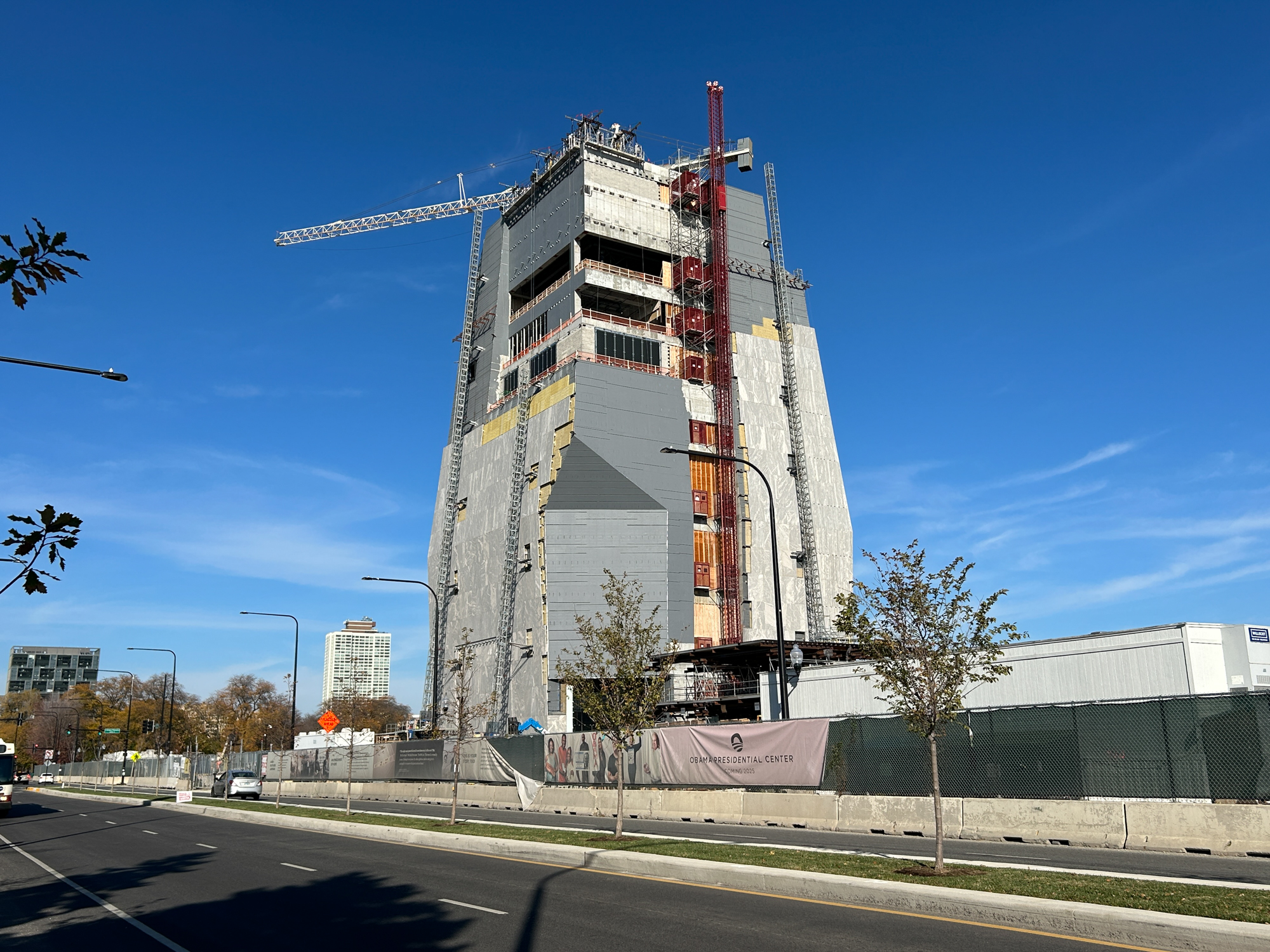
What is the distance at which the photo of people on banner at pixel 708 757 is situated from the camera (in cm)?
2622

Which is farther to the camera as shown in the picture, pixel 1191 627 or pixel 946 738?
pixel 1191 627

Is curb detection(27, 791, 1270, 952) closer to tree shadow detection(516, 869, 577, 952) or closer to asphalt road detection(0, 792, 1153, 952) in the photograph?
asphalt road detection(0, 792, 1153, 952)

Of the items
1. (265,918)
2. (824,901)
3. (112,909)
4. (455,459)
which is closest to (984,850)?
(824,901)

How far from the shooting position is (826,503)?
245 ft

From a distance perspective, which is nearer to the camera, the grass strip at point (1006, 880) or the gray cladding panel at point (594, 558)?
the grass strip at point (1006, 880)

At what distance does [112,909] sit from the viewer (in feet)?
44.8

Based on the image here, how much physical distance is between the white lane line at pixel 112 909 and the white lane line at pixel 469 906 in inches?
138

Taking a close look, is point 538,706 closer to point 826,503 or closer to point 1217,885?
point 826,503

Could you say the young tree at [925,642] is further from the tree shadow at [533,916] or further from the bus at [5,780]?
the bus at [5,780]

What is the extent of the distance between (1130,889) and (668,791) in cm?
1947

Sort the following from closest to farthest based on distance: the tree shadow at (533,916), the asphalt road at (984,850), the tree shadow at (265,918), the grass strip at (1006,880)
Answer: the tree shadow at (533,916), the grass strip at (1006,880), the tree shadow at (265,918), the asphalt road at (984,850)

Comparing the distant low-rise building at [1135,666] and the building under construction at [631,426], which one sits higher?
the building under construction at [631,426]

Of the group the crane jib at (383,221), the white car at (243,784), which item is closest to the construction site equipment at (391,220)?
the crane jib at (383,221)

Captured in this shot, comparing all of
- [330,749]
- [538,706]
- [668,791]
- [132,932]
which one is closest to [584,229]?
[538,706]
